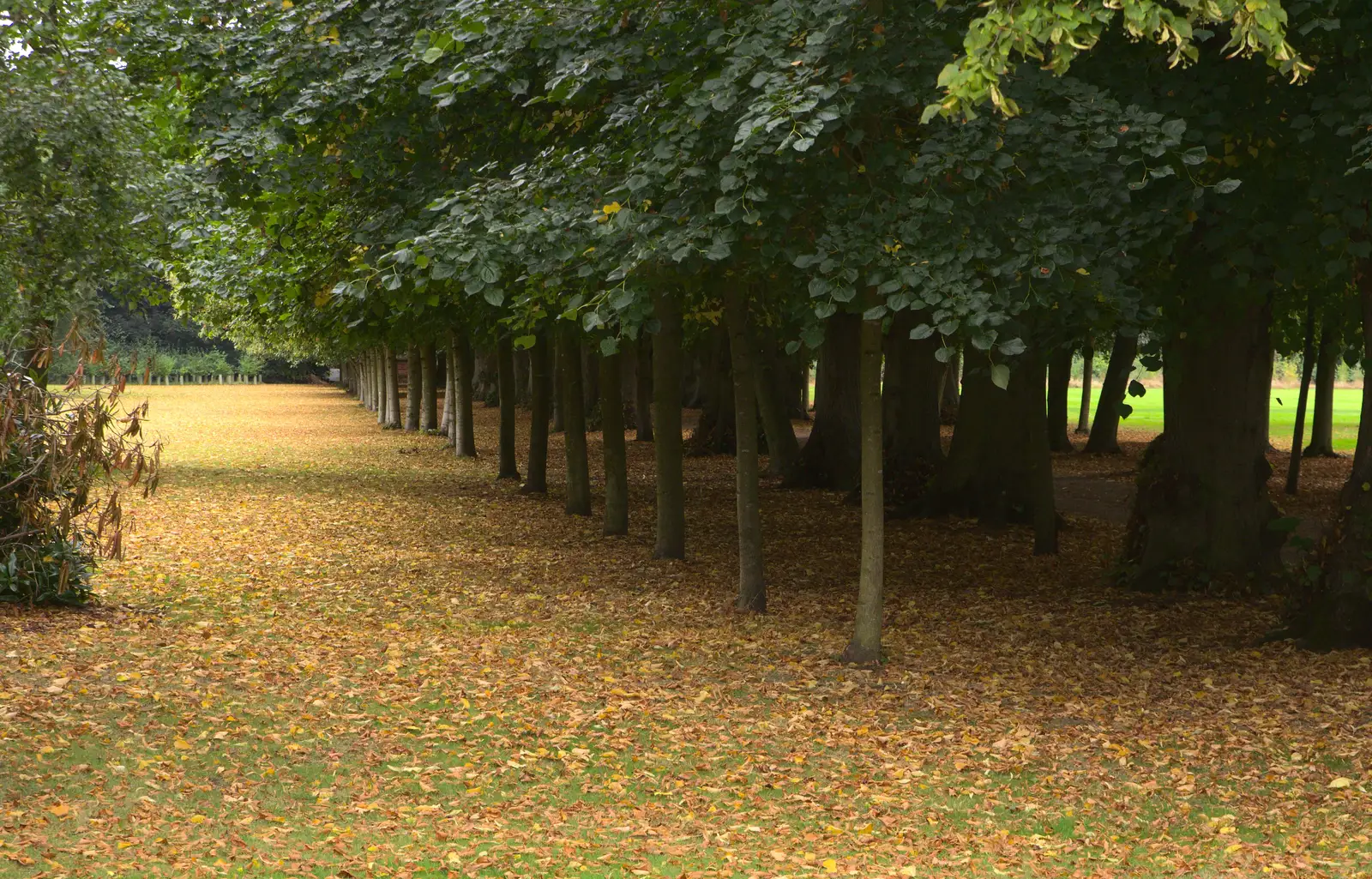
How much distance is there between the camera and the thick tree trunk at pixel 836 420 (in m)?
21.9

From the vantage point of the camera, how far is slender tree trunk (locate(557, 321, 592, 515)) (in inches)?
662

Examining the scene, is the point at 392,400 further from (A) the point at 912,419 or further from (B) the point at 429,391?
(A) the point at 912,419

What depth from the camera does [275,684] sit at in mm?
8773

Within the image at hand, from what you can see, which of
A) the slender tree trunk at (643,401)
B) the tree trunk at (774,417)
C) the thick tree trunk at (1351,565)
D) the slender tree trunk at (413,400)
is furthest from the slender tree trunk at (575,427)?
the slender tree trunk at (413,400)

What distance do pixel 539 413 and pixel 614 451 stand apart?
402 cm

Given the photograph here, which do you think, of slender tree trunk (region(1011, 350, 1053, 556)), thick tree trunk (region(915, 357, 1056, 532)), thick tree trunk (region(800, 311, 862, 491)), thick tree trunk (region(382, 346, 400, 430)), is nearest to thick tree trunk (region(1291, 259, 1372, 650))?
slender tree trunk (region(1011, 350, 1053, 556))

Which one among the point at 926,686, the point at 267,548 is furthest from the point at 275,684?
the point at 267,548

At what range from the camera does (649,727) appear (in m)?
8.18

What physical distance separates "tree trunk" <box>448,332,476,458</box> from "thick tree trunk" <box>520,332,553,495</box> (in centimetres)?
561

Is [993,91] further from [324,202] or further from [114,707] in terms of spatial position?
[324,202]

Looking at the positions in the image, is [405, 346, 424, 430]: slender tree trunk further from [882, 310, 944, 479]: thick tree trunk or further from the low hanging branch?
the low hanging branch

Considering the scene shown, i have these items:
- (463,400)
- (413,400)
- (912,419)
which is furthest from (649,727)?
(413,400)

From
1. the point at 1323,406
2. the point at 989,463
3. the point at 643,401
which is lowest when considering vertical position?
the point at 989,463

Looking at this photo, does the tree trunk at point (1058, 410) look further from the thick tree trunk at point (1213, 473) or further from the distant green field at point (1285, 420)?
the thick tree trunk at point (1213, 473)
